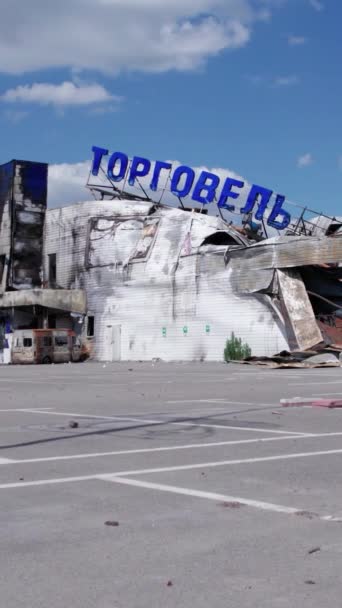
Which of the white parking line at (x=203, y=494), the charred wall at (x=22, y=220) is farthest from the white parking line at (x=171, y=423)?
the charred wall at (x=22, y=220)

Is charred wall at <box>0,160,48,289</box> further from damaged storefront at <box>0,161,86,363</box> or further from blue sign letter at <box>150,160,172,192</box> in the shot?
blue sign letter at <box>150,160,172,192</box>

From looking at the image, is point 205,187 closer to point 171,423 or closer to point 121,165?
point 121,165

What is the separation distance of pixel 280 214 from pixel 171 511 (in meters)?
50.7

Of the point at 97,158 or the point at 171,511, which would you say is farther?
the point at 97,158

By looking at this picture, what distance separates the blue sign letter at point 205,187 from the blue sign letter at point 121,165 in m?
5.24

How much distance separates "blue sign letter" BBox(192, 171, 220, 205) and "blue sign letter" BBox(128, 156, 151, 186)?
3735mm

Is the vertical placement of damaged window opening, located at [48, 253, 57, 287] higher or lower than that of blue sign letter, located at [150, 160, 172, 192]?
Result: lower

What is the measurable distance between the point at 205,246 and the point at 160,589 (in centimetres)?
4494

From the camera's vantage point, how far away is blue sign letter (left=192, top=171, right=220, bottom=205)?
55.5m

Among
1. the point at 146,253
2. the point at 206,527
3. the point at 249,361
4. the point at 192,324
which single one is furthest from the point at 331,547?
the point at 146,253

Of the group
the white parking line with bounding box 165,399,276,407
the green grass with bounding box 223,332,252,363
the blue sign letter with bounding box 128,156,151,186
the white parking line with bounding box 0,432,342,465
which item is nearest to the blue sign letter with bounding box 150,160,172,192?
the blue sign letter with bounding box 128,156,151,186

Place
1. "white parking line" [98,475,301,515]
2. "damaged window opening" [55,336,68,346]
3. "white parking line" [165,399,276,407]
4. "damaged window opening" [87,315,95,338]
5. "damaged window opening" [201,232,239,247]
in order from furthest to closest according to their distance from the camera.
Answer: "damaged window opening" [87,315,95,338], "damaged window opening" [55,336,68,346], "damaged window opening" [201,232,239,247], "white parking line" [165,399,276,407], "white parking line" [98,475,301,515]

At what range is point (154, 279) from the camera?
171ft

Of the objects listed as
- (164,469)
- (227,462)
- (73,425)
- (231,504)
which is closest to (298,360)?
(73,425)
